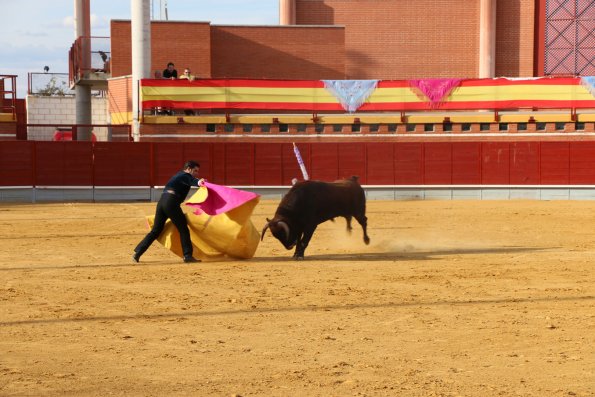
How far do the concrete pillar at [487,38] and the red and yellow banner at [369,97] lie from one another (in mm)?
8013

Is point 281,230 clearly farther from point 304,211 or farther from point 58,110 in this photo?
point 58,110

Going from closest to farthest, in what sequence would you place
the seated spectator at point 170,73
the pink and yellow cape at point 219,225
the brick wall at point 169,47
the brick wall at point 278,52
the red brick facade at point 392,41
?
the pink and yellow cape at point 219,225 < the seated spectator at point 170,73 < the brick wall at point 169,47 < the brick wall at point 278,52 < the red brick facade at point 392,41

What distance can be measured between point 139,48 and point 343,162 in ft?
23.7

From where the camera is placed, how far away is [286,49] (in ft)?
124

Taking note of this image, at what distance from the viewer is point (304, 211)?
1397 centimetres

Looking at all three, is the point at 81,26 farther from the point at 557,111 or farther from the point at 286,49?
the point at 557,111

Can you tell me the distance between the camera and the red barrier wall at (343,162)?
1146 inches

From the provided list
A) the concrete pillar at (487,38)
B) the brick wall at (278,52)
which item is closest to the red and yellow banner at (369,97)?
the brick wall at (278,52)

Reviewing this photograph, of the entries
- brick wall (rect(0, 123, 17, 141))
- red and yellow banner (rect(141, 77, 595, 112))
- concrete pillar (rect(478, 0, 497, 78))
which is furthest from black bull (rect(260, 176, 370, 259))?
concrete pillar (rect(478, 0, 497, 78))

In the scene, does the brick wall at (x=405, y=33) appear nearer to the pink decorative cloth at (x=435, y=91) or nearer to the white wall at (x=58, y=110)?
the pink decorative cloth at (x=435, y=91)

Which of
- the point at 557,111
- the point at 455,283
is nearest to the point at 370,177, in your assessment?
the point at 557,111

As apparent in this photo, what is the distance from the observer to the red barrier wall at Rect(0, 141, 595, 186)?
2911 cm

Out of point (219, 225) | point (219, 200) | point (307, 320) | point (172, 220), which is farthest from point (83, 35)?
point (307, 320)

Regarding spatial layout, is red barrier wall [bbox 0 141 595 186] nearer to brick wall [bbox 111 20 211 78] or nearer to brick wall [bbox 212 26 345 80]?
brick wall [bbox 111 20 211 78]
